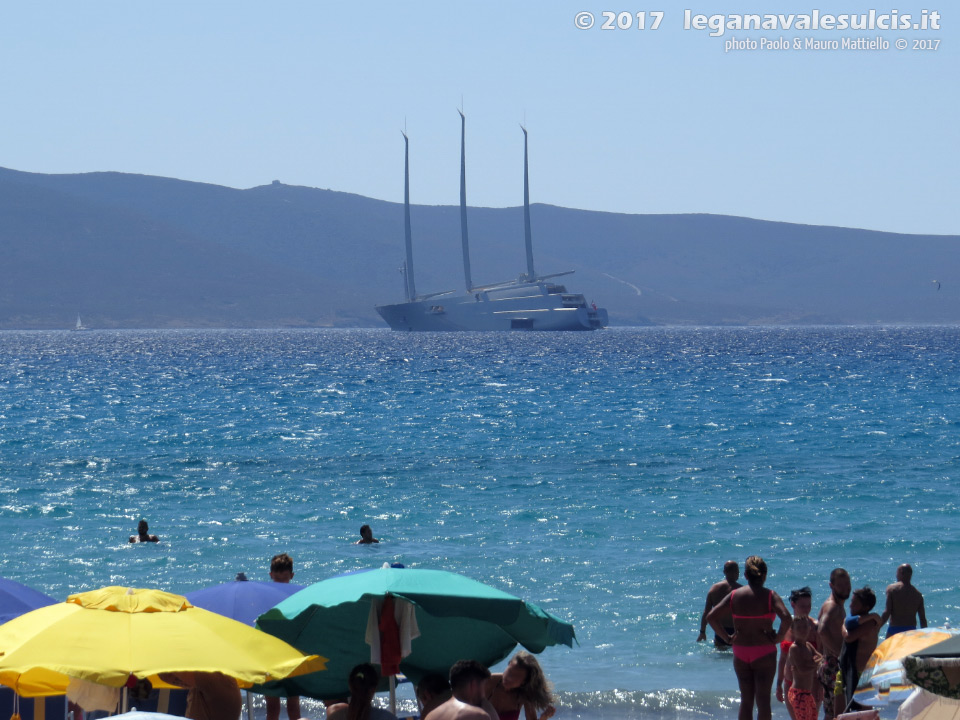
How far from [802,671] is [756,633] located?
49cm

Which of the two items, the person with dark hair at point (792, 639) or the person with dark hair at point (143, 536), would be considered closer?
the person with dark hair at point (792, 639)

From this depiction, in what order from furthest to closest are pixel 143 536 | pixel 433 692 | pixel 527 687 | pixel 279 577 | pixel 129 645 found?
1. pixel 143 536
2. pixel 279 577
3. pixel 433 692
4. pixel 527 687
5. pixel 129 645

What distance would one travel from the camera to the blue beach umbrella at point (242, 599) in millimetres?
8664

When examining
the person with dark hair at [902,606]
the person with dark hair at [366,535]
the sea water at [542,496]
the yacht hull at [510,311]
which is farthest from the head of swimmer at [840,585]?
the yacht hull at [510,311]

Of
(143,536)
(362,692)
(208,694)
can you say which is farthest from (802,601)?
(143,536)

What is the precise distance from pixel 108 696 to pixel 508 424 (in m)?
40.1

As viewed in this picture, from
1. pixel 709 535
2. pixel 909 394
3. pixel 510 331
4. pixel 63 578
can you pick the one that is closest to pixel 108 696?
pixel 63 578

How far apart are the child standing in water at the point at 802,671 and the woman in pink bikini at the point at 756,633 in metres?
→ 0.11

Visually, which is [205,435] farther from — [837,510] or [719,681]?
[719,681]

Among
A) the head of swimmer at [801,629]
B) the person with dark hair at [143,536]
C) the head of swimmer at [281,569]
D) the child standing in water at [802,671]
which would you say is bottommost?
the person with dark hair at [143,536]

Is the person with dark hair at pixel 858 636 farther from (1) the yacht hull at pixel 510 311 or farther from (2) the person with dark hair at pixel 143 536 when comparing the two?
(1) the yacht hull at pixel 510 311

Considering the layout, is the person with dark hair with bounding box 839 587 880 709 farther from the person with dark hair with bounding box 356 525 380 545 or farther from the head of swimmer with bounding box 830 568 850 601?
the person with dark hair with bounding box 356 525 380 545

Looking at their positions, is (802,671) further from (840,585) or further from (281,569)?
(281,569)

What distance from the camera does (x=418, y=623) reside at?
8914 millimetres
